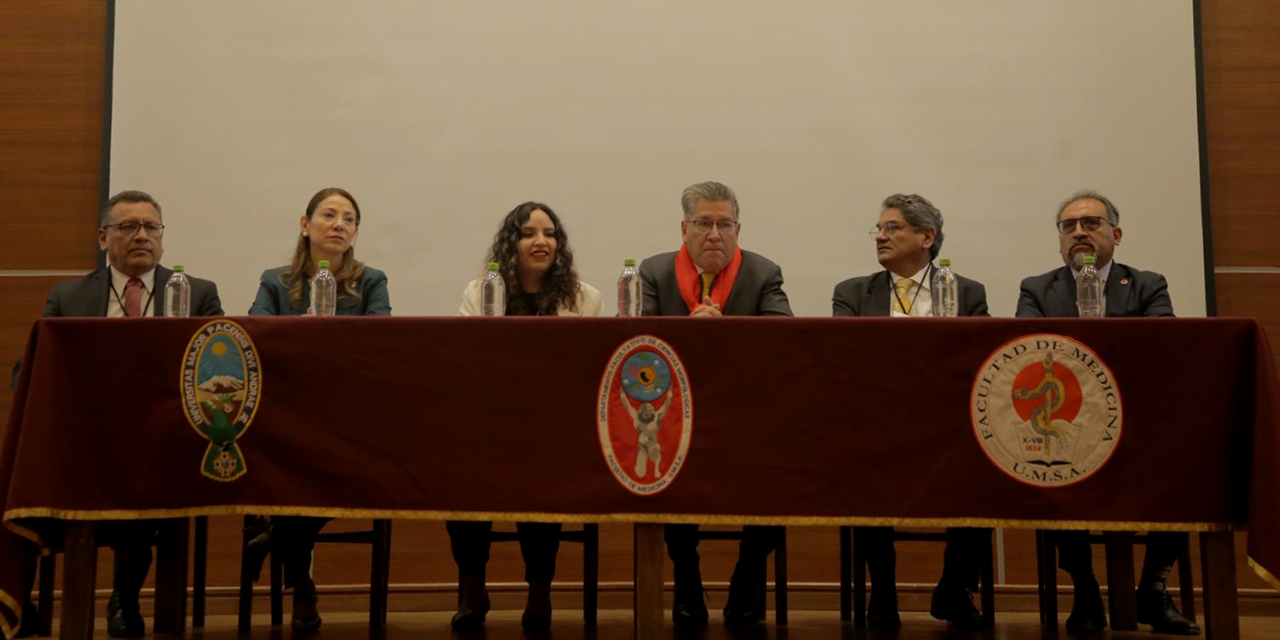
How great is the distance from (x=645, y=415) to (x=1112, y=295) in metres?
1.81

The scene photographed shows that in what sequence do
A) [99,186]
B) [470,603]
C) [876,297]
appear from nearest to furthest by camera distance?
[470,603] → [876,297] → [99,186]

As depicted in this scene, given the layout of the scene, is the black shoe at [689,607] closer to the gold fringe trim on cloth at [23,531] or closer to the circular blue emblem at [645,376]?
the circular blue emblem at [645,376]

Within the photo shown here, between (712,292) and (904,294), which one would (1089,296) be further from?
(712,292)

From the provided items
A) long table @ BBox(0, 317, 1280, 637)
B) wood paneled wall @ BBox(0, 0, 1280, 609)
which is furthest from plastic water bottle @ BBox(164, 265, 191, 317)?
wood paneled wall @ BBox(0, 0, 1280, 609)

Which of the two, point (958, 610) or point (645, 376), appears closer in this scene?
point (645, 376)

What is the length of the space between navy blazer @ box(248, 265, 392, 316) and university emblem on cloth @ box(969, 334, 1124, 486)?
1.81 metres

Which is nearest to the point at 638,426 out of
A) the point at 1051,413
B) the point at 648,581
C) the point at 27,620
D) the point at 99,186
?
the point at 648,581

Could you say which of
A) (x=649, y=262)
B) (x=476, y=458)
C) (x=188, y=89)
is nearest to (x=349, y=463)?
(x=476, y=458)

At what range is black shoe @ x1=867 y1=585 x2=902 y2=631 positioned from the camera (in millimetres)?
3316

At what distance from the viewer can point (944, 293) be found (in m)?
3.29

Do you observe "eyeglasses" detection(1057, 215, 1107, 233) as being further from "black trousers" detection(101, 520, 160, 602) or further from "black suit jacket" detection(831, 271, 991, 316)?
"black trousers" detection(101, 520, 160, 602)

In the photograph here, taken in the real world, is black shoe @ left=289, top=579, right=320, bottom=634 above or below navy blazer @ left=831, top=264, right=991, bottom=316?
below

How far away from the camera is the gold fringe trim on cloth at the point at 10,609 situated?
2549mm

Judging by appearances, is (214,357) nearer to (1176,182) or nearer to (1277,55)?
(1176,182)
